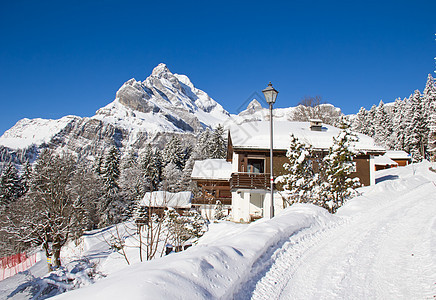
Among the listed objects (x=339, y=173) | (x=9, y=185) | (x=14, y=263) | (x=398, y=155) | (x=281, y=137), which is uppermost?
(x=281, y=137)

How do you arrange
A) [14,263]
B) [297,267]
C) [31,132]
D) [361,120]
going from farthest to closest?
1. [31,132]
2. [361,120]
3. [14,263]
4. [297,267]

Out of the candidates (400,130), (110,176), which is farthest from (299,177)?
(400,130)

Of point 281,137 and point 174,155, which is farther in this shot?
point 174,155

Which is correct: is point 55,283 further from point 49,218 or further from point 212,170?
point 212,170

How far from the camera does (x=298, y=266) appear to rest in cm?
503

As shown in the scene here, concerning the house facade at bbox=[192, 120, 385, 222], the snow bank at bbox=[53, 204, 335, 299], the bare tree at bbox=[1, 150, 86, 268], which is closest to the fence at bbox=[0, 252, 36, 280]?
the bare tree at bbox=[1, 150, 86, 268]

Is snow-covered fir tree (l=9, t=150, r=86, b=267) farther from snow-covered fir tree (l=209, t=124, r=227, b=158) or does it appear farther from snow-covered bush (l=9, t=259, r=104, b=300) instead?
snow-covered fir tree (l=209, t=124, r=227, b=158)

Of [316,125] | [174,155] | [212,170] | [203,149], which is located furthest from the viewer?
[203,149]

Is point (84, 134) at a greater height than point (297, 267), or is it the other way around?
point (84, 134)

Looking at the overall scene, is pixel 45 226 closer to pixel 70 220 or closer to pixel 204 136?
pixel 70 220

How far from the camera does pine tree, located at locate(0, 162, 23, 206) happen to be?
1672 inches

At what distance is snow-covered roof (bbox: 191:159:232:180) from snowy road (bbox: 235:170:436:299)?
2113 centimetres

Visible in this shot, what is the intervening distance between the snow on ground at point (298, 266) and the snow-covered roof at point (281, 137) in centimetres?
1189

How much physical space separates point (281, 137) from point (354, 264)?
16.2 m
